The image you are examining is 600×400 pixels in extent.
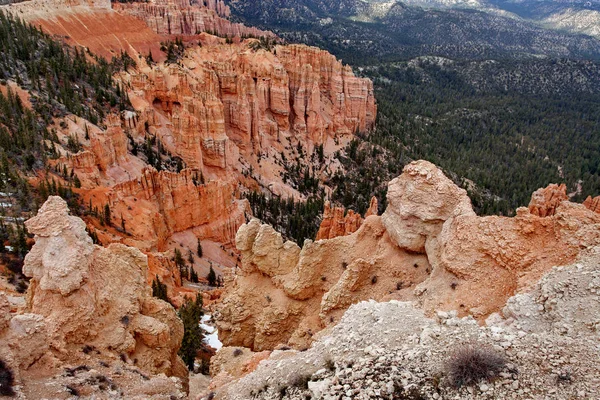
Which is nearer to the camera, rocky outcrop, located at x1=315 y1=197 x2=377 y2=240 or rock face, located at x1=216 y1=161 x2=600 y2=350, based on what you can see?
rock face, located at x1=216 y1=161 x2=600 y2=350

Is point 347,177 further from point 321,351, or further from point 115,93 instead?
point 321,351

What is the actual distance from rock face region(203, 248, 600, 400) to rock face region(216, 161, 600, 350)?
126 cm

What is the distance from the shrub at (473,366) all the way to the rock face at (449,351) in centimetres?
9

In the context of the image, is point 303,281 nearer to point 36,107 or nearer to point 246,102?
point 36,107

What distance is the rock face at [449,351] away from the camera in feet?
23.4

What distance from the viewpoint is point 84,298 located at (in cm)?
1188

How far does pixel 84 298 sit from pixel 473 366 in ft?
33.3

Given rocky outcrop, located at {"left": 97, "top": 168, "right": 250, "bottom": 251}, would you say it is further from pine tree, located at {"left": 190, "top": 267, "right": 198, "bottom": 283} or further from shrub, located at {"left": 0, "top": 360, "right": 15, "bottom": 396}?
shrub, located at {"left": 0, "top": 360, "right": 15, "bottom": 396}

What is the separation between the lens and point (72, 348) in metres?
11.4

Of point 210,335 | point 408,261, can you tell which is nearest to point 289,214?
point 210,335

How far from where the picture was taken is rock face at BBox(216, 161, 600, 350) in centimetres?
1062

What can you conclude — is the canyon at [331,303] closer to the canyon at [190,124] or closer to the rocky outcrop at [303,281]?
the rocky outcrop at [303,281]

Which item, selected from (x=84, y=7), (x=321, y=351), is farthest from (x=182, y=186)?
(x=84, y=7)

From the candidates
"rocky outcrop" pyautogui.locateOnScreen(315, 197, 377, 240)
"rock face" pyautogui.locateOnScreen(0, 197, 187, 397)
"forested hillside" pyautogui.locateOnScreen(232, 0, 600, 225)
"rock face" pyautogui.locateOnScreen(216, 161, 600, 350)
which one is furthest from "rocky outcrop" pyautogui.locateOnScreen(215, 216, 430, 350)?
"forested hillside" pyautogui.locateOnScreen(232, 0, 600, 225)
